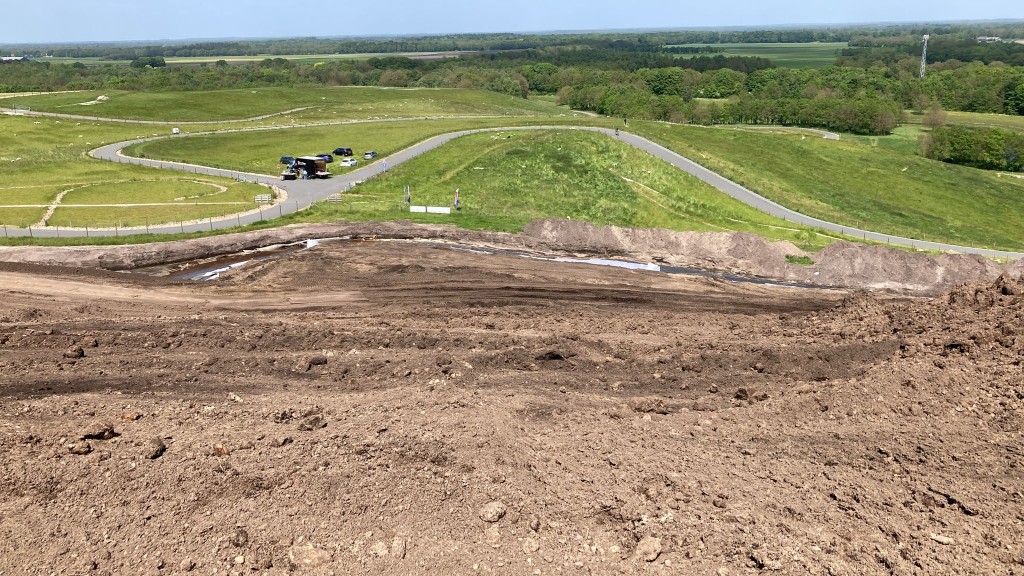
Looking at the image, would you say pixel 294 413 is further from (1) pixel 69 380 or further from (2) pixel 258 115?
(2) pixel 258 115

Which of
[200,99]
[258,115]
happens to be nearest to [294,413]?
[258,115]

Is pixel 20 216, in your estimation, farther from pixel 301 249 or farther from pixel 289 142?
pixel 289 142

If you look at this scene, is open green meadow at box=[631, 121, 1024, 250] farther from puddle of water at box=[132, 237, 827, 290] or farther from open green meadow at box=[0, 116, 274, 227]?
open green meadow at box=[0, 116, 274, 227]

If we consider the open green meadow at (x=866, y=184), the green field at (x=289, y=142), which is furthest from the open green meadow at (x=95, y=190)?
the open green meadow at (x=866, y=184)

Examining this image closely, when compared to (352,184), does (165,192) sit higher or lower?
higher

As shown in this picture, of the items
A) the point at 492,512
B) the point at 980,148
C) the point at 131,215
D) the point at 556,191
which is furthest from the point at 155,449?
the point at 980,148

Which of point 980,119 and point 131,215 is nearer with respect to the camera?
point 131,215
